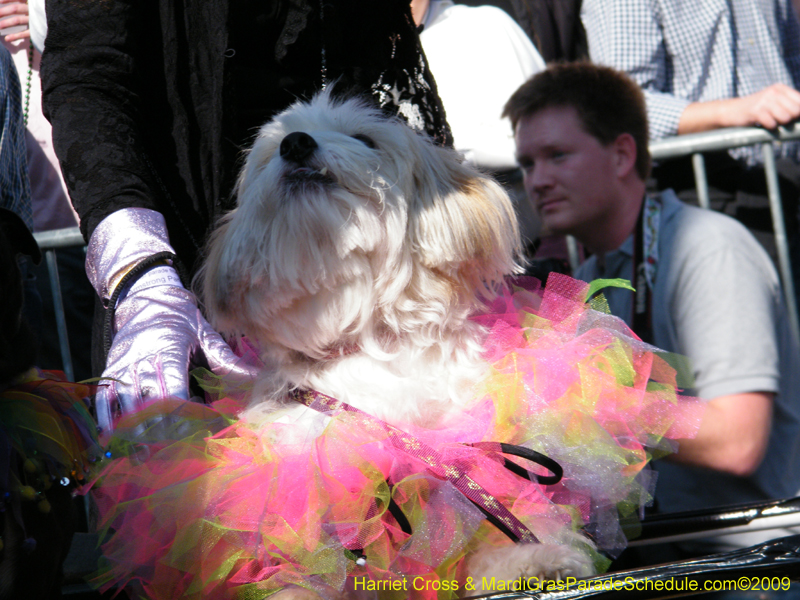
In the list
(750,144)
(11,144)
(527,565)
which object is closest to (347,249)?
(527,565)

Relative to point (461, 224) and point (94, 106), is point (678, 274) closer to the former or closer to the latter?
point (461, 224)

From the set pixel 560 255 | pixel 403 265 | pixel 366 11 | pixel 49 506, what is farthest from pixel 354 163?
pixel 560 255

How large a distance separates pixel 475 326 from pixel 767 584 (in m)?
0.85

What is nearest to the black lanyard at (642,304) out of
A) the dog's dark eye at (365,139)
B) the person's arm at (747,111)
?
the person's arm at (747,111)

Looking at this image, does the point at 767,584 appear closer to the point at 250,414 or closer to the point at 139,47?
the point at 250,414

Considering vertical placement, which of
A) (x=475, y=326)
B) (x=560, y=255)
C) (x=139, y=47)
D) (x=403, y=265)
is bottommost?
(x=560, y=255)

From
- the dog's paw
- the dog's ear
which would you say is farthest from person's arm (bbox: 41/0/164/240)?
the dog's paw

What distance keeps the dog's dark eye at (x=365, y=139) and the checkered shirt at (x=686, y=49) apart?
2160 mm

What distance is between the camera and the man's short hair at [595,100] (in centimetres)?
303

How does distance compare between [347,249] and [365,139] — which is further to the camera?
[365,139]

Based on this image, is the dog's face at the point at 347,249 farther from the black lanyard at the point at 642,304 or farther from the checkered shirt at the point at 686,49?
the checkered shirt at the point at 686,49

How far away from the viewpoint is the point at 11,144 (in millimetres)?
1982

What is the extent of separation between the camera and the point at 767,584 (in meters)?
1.13

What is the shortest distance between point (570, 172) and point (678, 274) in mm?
634
